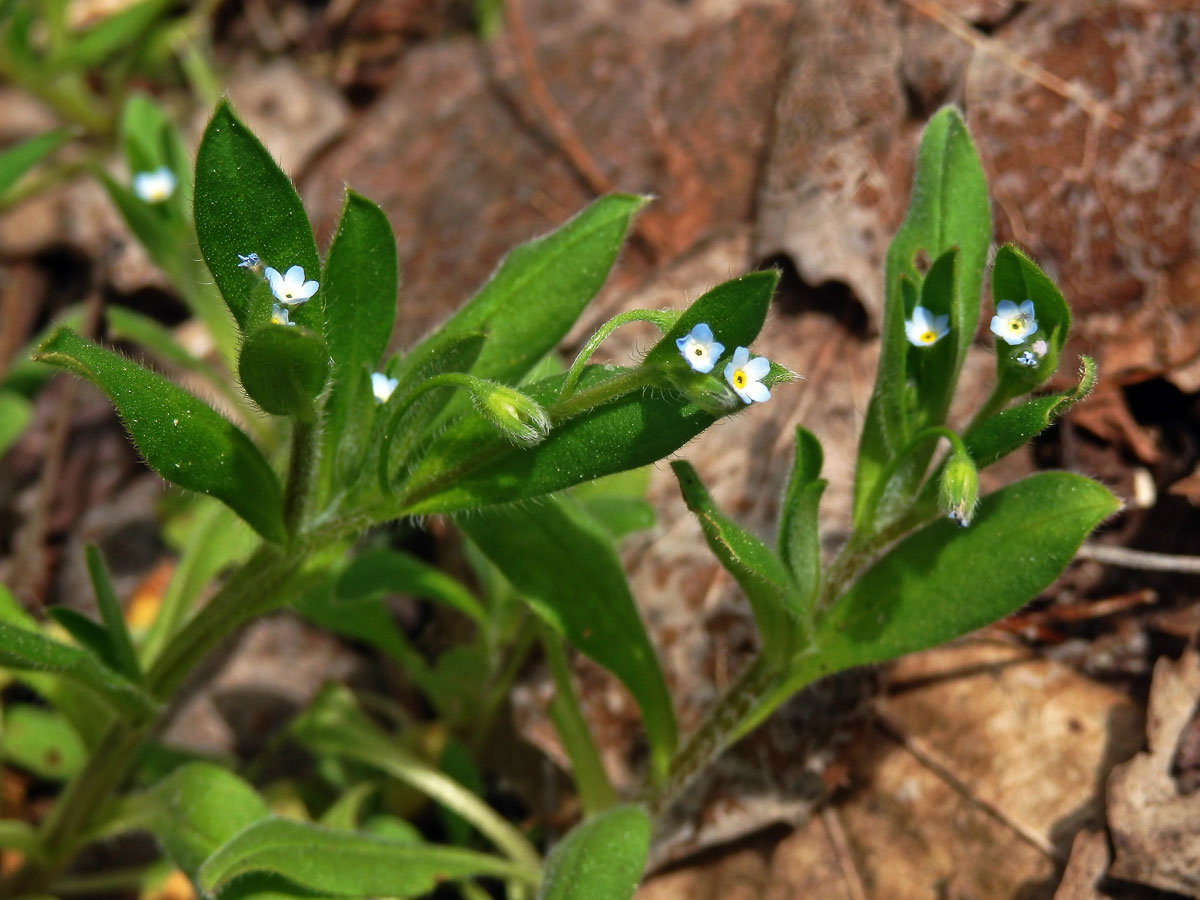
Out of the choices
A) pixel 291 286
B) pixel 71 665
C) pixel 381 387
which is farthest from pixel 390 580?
pixel 291 286

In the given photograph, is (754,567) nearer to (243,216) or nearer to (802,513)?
(802,513)

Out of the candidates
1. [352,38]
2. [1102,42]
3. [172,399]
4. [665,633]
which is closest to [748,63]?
[1102,42]

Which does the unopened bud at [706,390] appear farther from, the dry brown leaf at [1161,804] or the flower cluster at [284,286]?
the dry brown leaf at [1161,804]

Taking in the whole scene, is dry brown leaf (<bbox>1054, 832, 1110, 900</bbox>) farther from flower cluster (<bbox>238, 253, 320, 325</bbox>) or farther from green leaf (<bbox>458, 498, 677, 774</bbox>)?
flower cluster (<bbox>238, 253, 320, 325</bbox>)

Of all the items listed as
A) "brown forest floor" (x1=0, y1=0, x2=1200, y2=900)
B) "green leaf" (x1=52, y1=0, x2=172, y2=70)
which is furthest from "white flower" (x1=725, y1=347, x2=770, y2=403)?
"green leaf" (x1=52, y1=0, x2=172, y2=70)

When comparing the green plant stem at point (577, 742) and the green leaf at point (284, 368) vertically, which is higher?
the green leaf at point (284, 368)

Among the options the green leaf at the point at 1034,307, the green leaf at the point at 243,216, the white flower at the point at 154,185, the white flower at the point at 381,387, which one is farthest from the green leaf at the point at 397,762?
the white flower at the point at 154,185
